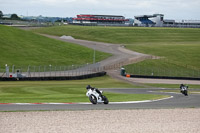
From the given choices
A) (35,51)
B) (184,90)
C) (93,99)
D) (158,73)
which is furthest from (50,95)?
(35,51)

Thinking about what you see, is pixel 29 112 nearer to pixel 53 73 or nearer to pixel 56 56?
pixel 53 73

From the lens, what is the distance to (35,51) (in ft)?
263

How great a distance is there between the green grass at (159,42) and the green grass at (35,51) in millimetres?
12671

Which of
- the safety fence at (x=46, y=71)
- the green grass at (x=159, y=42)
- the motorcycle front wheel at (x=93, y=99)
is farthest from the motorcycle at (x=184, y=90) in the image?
the green grass at (x=159, y=42)

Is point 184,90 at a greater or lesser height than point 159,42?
greater

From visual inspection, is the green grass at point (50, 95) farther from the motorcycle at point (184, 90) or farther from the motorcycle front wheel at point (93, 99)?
the motorcycle at point (184, 90)

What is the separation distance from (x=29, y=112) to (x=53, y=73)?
3503cm

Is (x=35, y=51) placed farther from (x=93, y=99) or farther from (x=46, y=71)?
(x=93, y=99)

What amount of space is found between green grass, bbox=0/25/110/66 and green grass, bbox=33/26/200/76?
499 inches

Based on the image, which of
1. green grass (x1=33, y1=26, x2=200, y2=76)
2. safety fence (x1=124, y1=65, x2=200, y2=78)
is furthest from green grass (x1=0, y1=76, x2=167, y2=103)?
green grass (x1=33, y1=26, x2=200, y2=76)

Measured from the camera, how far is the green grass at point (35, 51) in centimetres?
7175

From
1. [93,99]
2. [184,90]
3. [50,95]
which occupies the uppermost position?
[93,99]

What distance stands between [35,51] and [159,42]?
6362 centimetres

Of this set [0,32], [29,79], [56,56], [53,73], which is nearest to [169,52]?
[56,56]
